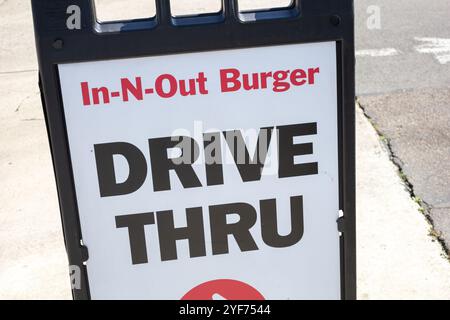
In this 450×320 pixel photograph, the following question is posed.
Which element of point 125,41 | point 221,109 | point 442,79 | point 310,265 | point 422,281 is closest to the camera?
point 125,41

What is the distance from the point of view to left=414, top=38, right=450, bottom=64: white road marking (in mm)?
7211

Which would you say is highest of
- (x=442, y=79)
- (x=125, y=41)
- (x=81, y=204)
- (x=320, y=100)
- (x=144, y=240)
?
(x=125, y=41)

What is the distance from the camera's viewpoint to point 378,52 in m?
7.60

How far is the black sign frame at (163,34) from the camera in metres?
1.90

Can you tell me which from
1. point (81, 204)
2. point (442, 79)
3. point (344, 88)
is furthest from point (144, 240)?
point (442, 79)

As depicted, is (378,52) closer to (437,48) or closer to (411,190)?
(437,48)

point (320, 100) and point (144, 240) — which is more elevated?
point (320, 100)

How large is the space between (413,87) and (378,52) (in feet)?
3.86

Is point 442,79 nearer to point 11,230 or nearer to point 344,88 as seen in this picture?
point 11,230

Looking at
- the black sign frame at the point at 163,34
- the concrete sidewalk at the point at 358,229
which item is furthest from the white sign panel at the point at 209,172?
the concrete sidewalk at the point at 358,229

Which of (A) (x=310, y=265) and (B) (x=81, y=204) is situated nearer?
(B) (x=81, y=204)

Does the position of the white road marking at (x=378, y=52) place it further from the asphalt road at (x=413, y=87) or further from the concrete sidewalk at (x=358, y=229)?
the concrete sidewalk at (x=358, y=229)

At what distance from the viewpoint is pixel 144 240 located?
2.16m

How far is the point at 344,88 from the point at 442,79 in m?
4.90
